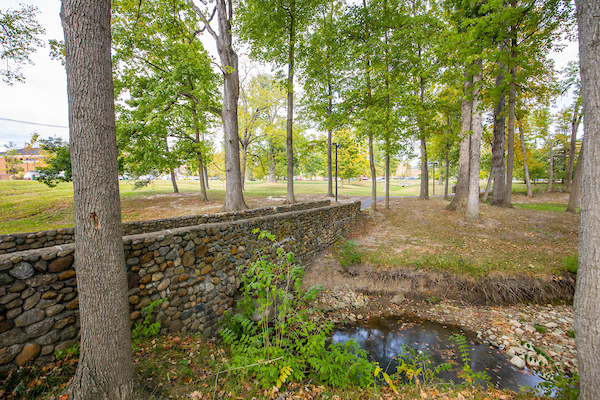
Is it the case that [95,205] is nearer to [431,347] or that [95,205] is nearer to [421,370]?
[421,370]

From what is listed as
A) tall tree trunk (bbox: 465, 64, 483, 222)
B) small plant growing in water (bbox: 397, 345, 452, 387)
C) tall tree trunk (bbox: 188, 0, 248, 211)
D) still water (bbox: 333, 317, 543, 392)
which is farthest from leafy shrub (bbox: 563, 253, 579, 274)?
tall tree trunk (bbox: 188, 0, 248, 211)

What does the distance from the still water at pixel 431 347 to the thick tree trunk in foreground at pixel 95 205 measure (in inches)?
153

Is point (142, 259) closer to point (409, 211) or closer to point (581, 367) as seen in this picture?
point (581, 367)

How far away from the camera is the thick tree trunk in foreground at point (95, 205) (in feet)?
6.91

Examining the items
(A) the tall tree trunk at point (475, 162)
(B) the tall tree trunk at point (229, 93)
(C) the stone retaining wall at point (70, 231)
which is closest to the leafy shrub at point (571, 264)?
(A) the tall tree trunk at point (475, 162)

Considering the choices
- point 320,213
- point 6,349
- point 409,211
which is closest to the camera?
point 6,349

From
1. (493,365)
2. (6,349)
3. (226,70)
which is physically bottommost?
(493,365)

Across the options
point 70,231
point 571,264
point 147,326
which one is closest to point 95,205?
point 147,326

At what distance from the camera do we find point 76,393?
219 centimetres

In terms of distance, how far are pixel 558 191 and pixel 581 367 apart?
2450 cm

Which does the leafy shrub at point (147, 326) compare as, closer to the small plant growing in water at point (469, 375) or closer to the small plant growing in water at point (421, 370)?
the small plant growing in water at point (421, 370)

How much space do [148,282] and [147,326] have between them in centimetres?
66

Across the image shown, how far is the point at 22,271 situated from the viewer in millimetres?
2596

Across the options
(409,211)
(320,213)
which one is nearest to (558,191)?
(409,211)
